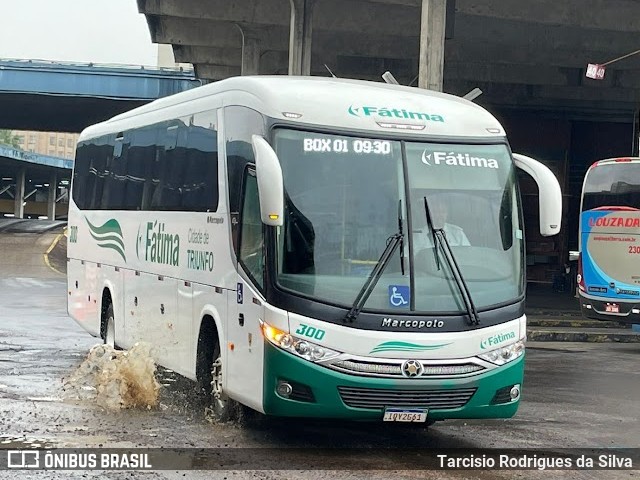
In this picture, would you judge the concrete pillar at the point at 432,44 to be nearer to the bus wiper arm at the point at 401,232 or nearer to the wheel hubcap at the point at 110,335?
the wheel hubcap at the point at 110,335

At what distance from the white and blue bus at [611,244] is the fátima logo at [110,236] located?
39.1ft

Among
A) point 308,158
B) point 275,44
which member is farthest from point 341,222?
point 275,44

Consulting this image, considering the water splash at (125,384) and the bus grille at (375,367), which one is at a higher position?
the bus grille at (375,367)

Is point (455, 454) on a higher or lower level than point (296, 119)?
lower

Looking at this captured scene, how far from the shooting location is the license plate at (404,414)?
30.6ft

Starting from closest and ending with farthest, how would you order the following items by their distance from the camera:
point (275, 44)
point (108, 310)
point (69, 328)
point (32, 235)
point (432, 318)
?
1. point (432, 318)
2. point (108, 310)
3. point (69, 328)
4. point (275, 44)
5. point (32, 235)

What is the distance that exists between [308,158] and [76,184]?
9044mm

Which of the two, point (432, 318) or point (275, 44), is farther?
point (275, 44)

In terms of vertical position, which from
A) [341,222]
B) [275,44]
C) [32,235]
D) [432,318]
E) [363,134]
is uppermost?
[275,44]

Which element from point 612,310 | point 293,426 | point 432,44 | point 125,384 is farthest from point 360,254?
point 432,44

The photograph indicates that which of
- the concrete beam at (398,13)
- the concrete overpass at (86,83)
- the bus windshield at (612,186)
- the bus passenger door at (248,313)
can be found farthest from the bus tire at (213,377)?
the concrete overpass at (86,83)

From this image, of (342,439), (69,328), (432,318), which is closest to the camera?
(432,318)

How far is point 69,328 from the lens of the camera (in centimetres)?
2058

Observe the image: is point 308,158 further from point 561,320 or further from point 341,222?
point 561,320
